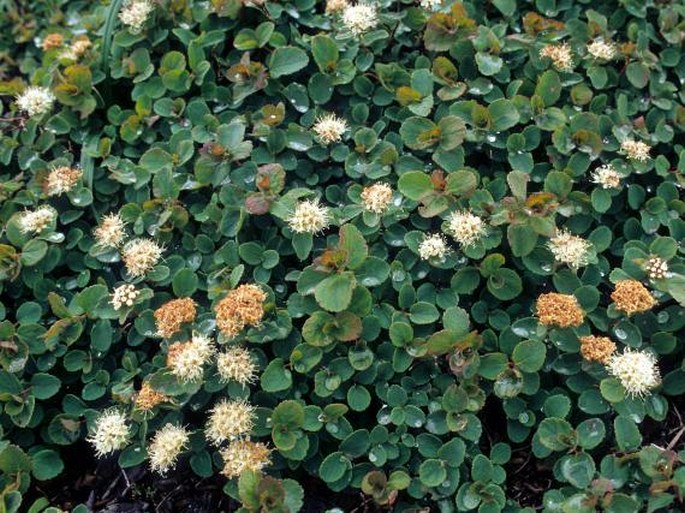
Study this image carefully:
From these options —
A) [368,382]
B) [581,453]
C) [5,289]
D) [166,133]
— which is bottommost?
[581,453]

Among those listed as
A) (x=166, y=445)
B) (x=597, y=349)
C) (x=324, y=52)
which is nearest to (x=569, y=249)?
(x=597, y=349)

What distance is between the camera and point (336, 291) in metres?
1.63

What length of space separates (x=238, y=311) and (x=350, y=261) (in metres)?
0.29

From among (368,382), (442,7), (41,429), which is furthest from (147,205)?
(442,7)

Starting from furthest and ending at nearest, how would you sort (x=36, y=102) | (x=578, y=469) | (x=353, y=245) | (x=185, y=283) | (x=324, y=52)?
(x=36, y=102) → (x=324, y=52) → (x=185, y=283) → (x=353, y=245) → (x=578, y=469)

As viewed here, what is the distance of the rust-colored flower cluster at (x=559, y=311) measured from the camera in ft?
5.37

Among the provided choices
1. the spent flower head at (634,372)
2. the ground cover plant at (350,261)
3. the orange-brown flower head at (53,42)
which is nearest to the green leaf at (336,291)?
the ground cover plant at (350,261)

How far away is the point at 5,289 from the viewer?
194 cm

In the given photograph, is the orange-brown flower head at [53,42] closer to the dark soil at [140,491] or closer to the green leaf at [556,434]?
the dark soil at [140,491]

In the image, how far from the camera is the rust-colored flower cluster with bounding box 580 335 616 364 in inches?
64.4

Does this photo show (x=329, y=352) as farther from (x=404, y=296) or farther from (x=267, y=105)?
(x=267, y=105)

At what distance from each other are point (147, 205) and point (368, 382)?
0.77 meters

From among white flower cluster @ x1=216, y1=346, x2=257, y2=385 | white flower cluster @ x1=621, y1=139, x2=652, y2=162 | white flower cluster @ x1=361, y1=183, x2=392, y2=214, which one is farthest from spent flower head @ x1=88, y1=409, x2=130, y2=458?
white flower cluster @ x1=621, y1=139, x2=652, y2=162

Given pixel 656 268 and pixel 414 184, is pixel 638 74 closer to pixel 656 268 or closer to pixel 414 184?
pixel 656 268
